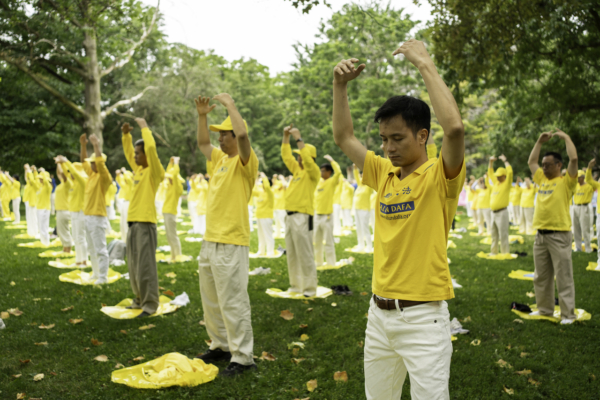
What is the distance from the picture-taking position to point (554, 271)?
23.4ft

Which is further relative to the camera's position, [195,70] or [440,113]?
[195,70]

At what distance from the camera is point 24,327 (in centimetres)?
647

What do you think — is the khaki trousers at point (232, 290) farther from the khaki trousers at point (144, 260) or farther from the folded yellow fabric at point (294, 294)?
the folded yellow fabric at point (294, 294)

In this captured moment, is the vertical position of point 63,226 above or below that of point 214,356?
above

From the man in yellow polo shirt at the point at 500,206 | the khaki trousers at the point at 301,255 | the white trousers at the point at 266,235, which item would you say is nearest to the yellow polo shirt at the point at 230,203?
the khaki trousers at the point at 301,255

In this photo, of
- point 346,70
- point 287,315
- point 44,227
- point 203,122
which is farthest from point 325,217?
point 44,227

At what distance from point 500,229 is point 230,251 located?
9.92 m

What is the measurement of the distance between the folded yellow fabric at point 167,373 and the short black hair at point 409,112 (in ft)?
11.6

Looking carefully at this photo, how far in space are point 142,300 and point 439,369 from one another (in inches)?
230

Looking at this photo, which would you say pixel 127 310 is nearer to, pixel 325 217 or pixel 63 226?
pixel 325 217

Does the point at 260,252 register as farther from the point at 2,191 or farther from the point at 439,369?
the point at 2,191

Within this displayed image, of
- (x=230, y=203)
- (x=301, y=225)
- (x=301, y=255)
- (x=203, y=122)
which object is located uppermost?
(x=203, y=122)

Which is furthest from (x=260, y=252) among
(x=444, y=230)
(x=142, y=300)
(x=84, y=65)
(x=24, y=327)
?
(x=84, y=65)

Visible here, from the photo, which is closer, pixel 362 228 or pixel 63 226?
pixel 63 226
